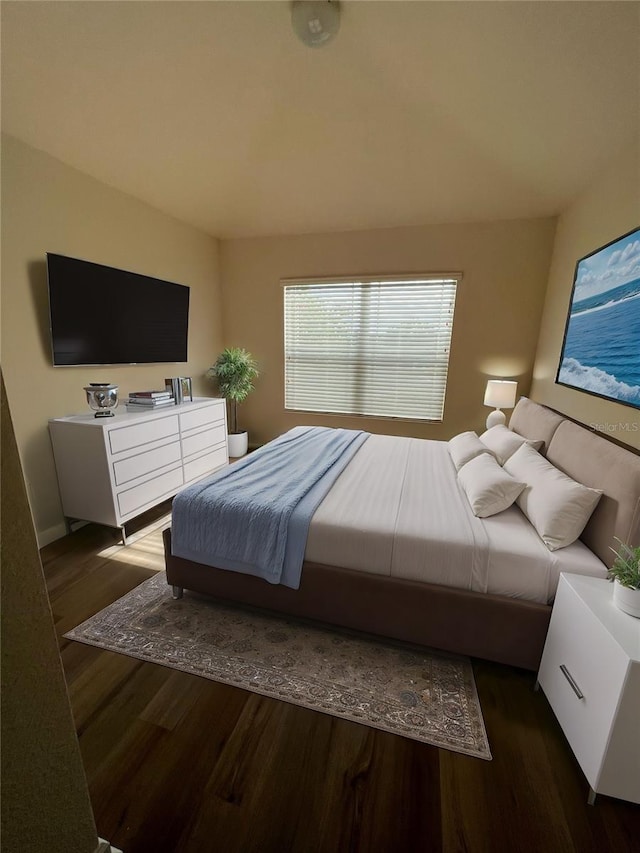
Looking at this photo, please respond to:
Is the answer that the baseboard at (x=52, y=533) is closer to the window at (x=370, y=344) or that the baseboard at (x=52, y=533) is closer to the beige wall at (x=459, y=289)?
the beige wall at (x=459, y=289)

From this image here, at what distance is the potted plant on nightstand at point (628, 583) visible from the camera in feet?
3.80

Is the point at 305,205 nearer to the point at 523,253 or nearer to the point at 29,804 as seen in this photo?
the point at 523,253

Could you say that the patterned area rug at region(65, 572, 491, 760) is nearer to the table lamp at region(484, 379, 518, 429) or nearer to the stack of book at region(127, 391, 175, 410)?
the stack of book at region(127, 391, 175, 410)

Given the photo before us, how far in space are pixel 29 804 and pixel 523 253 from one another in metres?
4.39

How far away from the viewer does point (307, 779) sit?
1.18 meters

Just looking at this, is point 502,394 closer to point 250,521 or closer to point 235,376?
point 250,521

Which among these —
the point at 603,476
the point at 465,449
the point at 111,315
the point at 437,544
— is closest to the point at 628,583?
the point at 603,476

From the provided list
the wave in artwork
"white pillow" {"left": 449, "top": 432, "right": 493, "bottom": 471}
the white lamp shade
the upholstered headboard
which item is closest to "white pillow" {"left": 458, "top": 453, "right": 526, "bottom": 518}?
the upholstered headboard

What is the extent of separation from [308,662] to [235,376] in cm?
316

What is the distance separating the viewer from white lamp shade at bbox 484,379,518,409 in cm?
327

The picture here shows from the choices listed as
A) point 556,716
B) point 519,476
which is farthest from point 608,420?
point 556,716

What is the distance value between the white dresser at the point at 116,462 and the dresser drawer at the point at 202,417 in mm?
64

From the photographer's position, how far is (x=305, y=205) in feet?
11.1

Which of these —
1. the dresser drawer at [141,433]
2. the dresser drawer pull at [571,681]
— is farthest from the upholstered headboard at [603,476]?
the dresser drawer at [141,433]
